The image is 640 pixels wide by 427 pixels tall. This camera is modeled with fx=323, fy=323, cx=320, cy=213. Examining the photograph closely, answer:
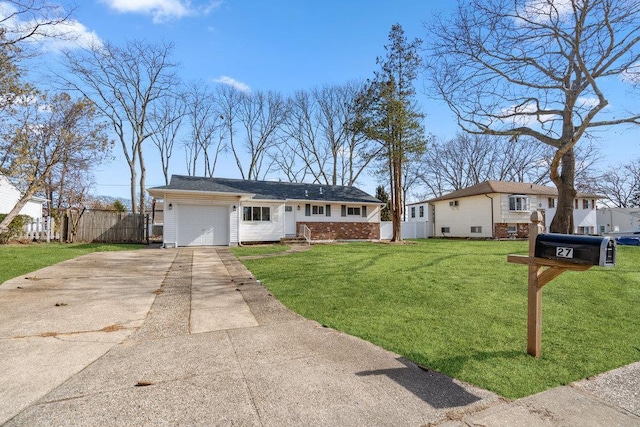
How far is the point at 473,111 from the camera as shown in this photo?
38.5 feet

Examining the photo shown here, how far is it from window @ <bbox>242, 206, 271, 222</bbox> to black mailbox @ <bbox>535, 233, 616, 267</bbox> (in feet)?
53.7

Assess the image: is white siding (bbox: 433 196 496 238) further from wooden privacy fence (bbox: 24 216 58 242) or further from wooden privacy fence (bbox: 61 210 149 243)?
wooden privacy fence (bbox: 24 216 58 242)

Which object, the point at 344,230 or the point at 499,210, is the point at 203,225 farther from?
the point at 499,210

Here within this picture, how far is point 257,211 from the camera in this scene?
18547 mm

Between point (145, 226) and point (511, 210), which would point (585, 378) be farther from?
point (511, 210)

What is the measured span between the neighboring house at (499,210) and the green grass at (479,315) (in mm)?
16377

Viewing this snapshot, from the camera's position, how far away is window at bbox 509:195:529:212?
23.4m

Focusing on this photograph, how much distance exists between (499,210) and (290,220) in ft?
49.1

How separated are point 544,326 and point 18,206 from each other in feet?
45.7

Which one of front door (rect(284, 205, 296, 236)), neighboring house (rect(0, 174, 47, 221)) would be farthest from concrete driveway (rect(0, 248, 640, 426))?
neighboring house (rect(0, 174, 47, 221))

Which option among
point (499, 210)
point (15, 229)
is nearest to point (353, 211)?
point (499, 210)

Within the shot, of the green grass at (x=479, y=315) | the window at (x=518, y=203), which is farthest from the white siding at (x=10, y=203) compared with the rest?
the window at (x=518, y=203)

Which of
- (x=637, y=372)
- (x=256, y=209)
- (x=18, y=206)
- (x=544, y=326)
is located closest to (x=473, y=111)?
(x=544, y=326)

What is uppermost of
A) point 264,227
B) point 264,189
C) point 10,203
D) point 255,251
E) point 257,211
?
point 264,189
